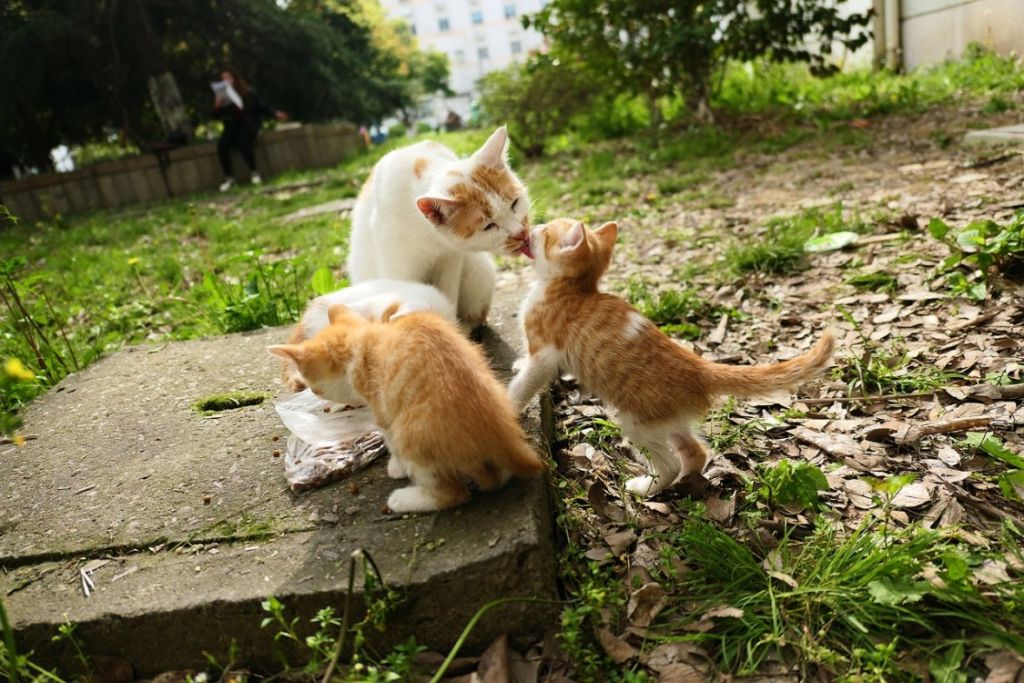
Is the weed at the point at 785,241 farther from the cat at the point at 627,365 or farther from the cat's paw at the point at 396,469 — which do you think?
the cat's paw at the point at 396,469

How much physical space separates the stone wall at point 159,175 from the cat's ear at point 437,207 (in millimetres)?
10483

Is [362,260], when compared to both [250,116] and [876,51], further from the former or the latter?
[876,51]

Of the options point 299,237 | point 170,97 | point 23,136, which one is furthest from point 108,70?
point 299,237

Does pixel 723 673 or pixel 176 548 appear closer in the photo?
pixel 723 673

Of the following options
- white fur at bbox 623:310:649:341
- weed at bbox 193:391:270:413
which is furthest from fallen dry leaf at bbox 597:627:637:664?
weed at bbox 193:391:270:413

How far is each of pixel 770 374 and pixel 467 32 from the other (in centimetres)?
6481

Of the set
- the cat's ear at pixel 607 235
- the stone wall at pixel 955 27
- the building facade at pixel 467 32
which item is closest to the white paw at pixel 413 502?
the cat's ear at pixel 607 235

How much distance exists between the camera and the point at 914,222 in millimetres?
3936

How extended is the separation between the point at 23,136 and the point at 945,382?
1634 cm

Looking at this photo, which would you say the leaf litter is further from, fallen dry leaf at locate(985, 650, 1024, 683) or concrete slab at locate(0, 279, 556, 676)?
concrete slab at locate(0, 279, 556, 676)

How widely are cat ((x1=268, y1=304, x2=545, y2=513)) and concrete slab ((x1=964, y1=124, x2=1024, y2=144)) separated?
5.29 meters

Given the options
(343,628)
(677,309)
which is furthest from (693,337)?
(343,628)

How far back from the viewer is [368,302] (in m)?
2.49

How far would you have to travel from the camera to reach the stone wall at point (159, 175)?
11041 mm
